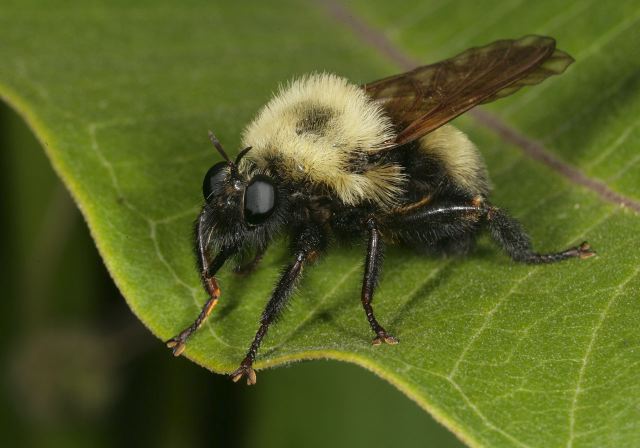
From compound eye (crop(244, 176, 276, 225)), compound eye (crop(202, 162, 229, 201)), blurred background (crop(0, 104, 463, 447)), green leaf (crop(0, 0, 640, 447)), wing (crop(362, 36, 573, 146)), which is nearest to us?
green leaf (crop(0, 0, 640, 447))

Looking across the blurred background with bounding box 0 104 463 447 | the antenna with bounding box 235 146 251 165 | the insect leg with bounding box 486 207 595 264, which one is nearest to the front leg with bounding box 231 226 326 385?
the antenna with bounding box 235 146 251 165

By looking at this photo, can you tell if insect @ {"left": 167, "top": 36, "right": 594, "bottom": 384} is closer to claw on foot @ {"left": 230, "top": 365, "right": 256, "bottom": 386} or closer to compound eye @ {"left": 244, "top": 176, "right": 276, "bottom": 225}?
compound eye @ {"left": 244, "top": 176, "right": 276, "bottom": 225}

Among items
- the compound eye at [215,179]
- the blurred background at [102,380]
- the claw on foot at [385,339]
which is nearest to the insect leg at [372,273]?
the claw on foot at [385,339]

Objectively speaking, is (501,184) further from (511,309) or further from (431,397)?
(431,397)

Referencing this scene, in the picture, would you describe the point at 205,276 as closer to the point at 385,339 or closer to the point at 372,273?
the point at 372,273

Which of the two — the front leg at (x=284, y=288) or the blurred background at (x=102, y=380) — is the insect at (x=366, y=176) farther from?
the blurred background at (x=102, y=380)

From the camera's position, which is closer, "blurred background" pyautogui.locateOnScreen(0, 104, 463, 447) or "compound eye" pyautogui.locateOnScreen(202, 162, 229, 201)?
"compound eye" pyautogui.locateOnScreen(202, 162, 229, 201)
